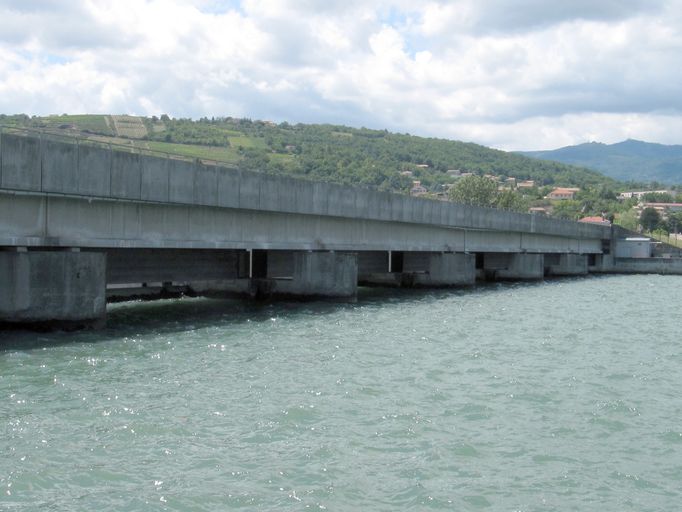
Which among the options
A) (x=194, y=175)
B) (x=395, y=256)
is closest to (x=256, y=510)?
(x=194, y=175)

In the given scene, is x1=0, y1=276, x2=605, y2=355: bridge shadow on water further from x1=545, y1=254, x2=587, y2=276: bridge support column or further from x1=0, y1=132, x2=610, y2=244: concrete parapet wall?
x1=545, y1=254, x2=587, y2=276: bridge support column

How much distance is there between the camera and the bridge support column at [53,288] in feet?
71.7

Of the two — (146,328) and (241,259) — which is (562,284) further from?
(146,328)

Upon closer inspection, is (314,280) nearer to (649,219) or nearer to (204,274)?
(204,274)

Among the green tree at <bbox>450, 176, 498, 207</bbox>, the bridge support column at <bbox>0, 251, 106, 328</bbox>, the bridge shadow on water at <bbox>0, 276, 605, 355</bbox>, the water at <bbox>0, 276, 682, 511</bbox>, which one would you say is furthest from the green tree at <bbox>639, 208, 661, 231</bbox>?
the bridge support column at <bbox>0, 251, 106, 328</bbox>

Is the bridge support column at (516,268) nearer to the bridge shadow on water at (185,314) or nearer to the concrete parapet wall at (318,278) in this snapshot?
the bridge shadow on water at (185,314)

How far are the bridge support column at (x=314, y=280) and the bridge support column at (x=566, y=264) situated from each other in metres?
41.4

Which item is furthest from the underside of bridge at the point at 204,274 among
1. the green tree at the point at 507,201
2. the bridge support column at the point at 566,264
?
the green tree at the point at 507,201

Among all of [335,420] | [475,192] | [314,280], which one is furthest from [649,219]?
[335,420]

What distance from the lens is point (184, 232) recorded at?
29453mm

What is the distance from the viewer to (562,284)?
6128cm

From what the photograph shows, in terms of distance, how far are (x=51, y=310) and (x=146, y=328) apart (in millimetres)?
4169

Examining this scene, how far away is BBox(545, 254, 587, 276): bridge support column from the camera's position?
246ft

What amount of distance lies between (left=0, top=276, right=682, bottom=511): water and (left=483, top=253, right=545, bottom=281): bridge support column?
3608cm
